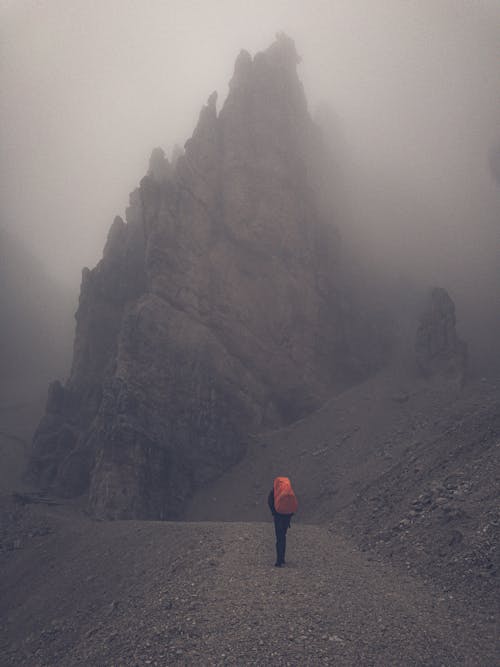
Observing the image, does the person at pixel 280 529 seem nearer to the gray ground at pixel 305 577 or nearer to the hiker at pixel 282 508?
the hiker at pixel 282 508

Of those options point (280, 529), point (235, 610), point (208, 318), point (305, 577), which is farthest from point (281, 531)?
point (208, 318)

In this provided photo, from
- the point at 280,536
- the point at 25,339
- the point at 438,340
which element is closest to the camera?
the point at 280,536

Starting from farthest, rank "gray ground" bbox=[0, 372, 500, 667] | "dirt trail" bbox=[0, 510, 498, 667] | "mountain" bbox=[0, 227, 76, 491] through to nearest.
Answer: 1. "mountain" bbox=[0, 227, 76, 491]
2. "gray ground" bbox=[0, 372, 500, 667]
3. "dirt trail" bbox=[0, 510, 498, 667]

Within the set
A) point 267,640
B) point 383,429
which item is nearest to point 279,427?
point 383,429

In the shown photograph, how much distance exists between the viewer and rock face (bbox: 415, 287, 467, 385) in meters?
36.3

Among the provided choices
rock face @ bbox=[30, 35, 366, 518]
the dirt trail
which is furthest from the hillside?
rock face @ bbox=[30, 35, 366, 518]

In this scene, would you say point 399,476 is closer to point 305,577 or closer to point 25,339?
point 305,577


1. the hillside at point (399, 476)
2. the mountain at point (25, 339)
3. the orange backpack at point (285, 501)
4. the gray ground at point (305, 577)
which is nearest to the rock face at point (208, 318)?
the hillside at point (399, 476)

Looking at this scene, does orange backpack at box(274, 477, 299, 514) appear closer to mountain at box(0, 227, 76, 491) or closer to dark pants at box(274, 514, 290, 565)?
dark pants at box(274, 514, 290, 565)

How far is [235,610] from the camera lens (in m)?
10.7

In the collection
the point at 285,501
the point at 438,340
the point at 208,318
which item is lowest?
the point at 285,501

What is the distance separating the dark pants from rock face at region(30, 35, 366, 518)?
58.3 ft

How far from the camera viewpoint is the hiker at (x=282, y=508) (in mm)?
12859

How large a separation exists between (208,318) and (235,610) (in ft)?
90.4
